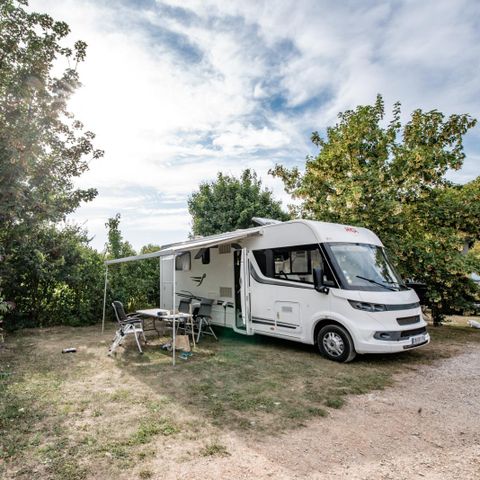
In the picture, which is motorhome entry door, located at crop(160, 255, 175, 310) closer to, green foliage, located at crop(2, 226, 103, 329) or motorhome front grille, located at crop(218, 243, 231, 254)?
green foliage, located at crop(2, 226, 103, 329)

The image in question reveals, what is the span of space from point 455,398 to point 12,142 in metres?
8.40

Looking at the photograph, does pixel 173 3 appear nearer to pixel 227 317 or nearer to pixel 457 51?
pixel 457 51

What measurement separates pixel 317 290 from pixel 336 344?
100 cm

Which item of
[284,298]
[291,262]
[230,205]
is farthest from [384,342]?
[230,205]

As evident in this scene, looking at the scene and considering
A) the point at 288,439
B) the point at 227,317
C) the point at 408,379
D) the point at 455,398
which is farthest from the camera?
the point at 227,317

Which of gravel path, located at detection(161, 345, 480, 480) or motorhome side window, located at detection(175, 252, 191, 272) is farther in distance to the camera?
motorhome side window, located at detection(175, 252, 191, 272)

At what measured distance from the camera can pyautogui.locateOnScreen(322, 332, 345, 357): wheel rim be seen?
614 cm

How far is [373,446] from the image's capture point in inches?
131

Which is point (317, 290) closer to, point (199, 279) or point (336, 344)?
point (336, 344)

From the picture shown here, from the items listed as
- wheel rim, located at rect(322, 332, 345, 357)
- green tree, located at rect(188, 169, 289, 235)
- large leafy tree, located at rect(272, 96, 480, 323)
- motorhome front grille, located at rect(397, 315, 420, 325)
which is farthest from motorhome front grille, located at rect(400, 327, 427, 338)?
green tree, located at rect(188, 169, 289, 235)

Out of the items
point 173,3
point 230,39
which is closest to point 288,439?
point 230,39

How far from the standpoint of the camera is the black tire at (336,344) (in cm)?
601

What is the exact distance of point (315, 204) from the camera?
11.2 metres

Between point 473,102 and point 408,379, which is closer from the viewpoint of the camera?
point 408,379
